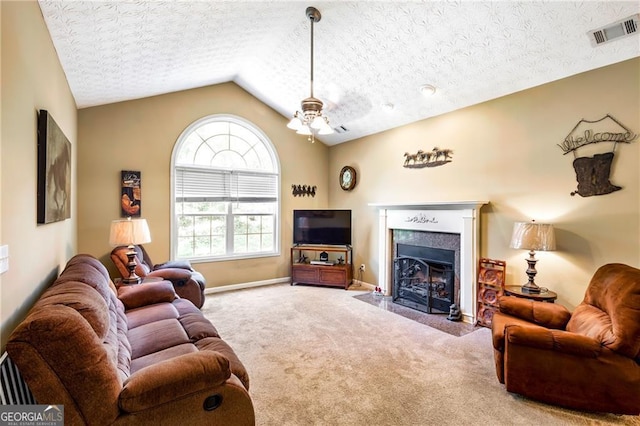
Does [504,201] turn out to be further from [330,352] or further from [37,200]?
[37,200]

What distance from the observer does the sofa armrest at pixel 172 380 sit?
1382mm

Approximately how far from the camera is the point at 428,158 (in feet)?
15.2

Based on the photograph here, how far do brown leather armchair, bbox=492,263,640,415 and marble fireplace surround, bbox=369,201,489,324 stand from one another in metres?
1.49

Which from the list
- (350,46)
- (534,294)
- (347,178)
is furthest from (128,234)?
(534,294)

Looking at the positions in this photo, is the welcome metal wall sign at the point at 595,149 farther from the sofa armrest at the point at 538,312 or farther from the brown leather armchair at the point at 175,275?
the brown leather armchair at the point at 175,275

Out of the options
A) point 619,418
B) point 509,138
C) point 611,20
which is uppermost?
point 611,20

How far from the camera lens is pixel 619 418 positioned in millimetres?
2123

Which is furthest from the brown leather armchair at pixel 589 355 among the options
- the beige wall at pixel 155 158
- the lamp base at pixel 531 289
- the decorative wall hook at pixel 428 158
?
the beige wall at pixel 155 158

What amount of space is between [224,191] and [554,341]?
487cm

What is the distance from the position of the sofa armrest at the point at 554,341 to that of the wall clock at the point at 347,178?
13.0 ft

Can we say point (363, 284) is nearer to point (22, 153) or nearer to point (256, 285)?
point (256, 285)

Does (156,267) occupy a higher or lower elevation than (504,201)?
lower

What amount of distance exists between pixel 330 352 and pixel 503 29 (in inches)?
140

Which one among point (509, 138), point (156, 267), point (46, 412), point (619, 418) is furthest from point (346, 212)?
point (46, 412)
